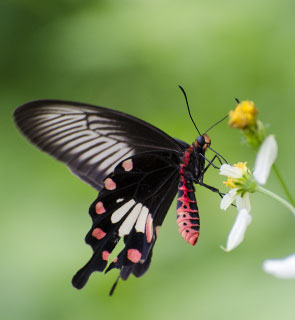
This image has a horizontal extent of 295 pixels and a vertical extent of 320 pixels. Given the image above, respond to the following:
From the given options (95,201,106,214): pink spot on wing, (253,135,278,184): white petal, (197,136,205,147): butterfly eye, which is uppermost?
(197,136,205,147): butterfly eye

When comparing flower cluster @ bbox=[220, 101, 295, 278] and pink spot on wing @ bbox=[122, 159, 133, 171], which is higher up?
pink spot on wing @ bbox=[122, 159, 133, 171]

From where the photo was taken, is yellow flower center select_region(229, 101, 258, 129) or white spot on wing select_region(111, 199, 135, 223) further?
white spot on wing select_region(111, 199, 135, 223)

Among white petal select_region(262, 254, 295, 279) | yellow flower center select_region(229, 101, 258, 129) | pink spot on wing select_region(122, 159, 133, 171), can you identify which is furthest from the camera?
pink spot on wing select_region(122, 159, 133, 171)

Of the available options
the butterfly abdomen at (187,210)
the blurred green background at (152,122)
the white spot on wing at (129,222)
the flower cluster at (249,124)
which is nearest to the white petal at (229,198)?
the butterfly abdomen at (187,210)

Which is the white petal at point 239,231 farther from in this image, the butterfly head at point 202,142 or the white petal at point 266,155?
the butterfly head at point 202,142

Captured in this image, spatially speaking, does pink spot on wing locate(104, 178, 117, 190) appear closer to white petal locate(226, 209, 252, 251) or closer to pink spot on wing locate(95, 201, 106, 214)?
pink spot on wing locate(95, 201, 106, 214)

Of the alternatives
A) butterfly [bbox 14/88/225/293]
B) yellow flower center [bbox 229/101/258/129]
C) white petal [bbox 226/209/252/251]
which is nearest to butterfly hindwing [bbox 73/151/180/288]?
butterfly [bbox 14/88/225/293]

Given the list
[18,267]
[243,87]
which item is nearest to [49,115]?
[18,267]

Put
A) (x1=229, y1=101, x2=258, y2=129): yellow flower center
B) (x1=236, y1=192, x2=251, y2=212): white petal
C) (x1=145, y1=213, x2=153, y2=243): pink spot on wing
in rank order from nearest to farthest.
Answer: (x1=229, y1=101, x2=258, y2=129): yellow flower center < (x1=236, y1=192, x2=251, y2=212): white petal < (x1=145, y1=213, x2=153, y2=243): pink spot on wing
